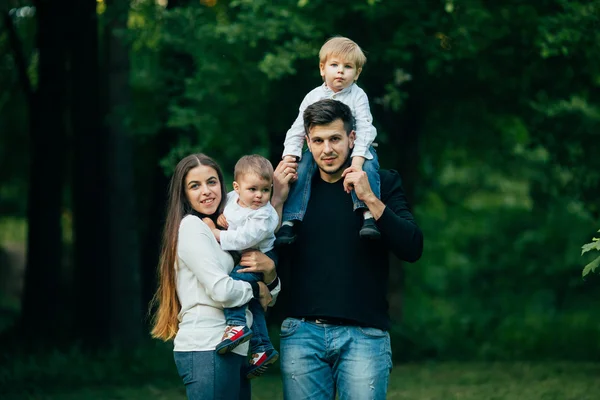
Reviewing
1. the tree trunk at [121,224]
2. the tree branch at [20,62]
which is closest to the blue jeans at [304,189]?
the tree trunk at [121,224]

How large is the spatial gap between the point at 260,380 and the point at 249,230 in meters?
6.94

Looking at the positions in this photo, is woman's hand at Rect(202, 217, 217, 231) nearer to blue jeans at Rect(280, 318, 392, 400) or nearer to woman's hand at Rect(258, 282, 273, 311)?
woman's hand at Rect(258, 282, 273, 311)

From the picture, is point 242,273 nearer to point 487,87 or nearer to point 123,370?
point 123,370

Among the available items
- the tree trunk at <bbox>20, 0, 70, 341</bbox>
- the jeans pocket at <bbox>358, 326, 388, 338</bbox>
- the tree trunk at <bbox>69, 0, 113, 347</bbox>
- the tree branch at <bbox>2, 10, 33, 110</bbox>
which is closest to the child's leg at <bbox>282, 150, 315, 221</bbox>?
the jeans pocket at <bbox>358, 326, 388, 338</bbox>

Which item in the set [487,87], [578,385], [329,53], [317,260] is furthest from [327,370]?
[487,87]

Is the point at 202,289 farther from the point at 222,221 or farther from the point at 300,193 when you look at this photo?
the point at 300,193

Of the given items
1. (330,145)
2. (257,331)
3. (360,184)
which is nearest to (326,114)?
(330,145)

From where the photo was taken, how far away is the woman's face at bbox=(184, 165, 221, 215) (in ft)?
17.1

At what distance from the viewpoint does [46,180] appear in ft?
53.5

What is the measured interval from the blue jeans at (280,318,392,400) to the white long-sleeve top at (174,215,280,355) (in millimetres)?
277

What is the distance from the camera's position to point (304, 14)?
12234 millimetres

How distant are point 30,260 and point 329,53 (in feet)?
39.7

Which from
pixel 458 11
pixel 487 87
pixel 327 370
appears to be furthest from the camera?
pixel 487 87

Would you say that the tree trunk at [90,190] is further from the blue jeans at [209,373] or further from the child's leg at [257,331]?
the blue jeans at [209,373]
